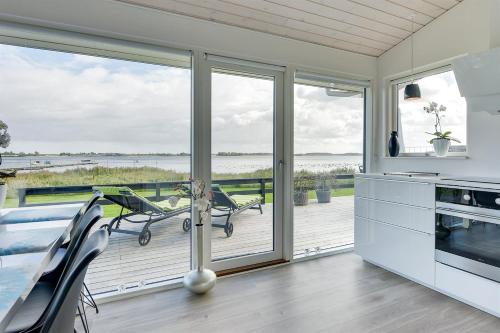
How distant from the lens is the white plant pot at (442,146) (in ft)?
9.60

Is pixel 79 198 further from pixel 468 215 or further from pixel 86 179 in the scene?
pixel 468 215

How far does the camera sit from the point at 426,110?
322 centimetres

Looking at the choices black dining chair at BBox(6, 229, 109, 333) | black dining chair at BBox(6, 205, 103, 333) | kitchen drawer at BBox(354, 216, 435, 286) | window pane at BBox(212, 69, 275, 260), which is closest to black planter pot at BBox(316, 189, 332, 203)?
kitchen drawer at BBox(354, 216, 435, 286)

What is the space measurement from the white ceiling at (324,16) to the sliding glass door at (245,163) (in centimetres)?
42

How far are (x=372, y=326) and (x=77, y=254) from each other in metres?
1.90

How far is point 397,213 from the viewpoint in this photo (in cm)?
278

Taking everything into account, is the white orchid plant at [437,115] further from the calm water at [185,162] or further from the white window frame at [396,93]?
the calm water at [185,162]

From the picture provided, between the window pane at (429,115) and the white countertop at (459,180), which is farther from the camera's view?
the window pane at (429,115)

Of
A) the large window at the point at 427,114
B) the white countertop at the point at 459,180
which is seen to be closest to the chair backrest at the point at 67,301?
the white countertop at the point at 459,180

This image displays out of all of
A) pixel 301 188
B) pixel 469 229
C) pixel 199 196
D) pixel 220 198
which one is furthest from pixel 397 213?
pixel 199 196

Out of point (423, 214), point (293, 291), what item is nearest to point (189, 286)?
point (293, 291)

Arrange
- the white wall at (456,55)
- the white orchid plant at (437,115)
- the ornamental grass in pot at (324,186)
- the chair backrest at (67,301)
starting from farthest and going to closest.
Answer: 1. the ornamental grass in pot at (324,186)
2. the white orchid plant at (437,115)
3. the white wall at (456,55)
4. the chair backrest at (67,301)

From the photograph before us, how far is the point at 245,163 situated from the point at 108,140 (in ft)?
4.25

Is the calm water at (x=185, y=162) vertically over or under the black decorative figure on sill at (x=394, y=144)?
under
